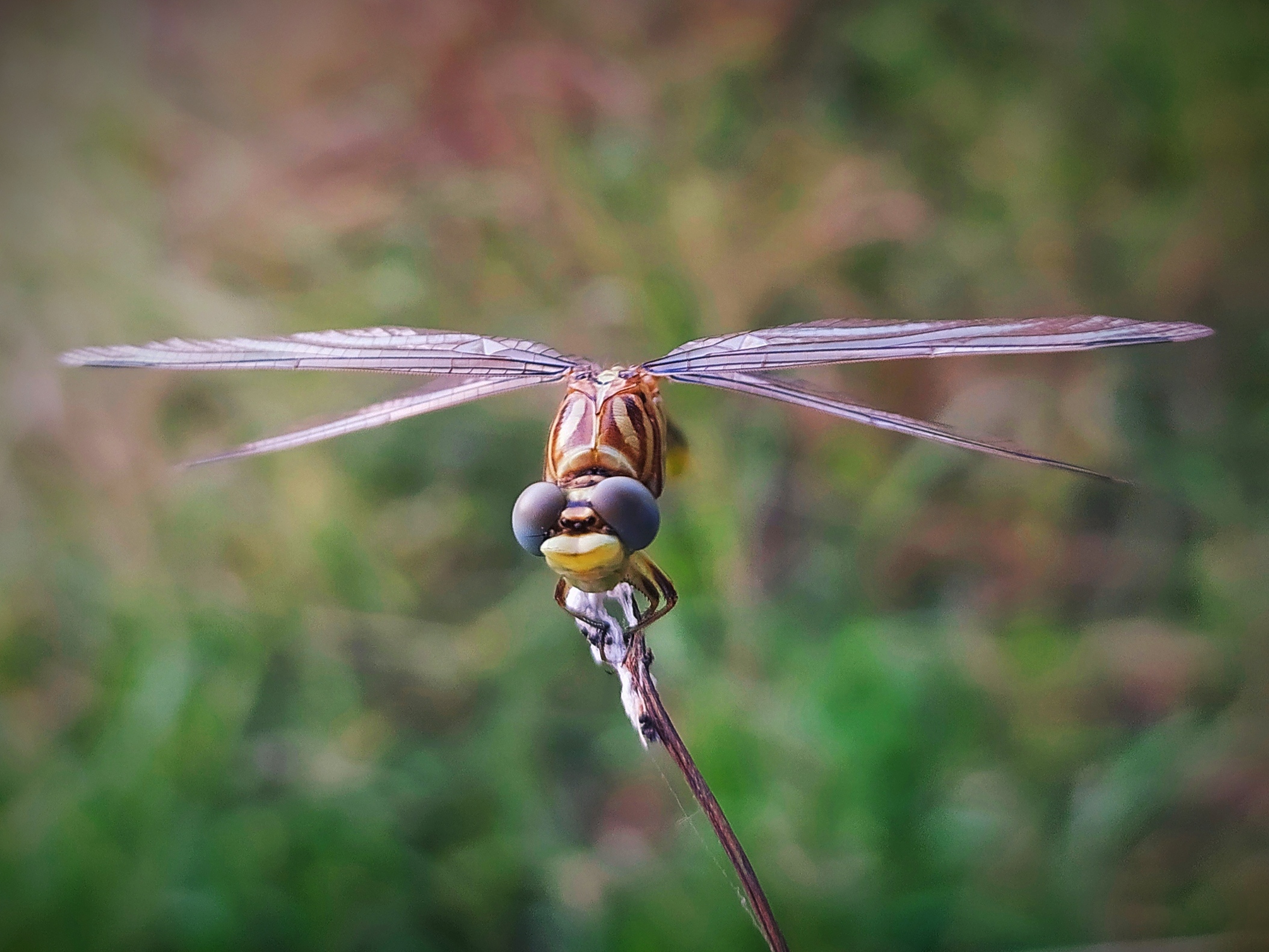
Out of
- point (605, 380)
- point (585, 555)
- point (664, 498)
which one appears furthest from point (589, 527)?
point (664, 498)

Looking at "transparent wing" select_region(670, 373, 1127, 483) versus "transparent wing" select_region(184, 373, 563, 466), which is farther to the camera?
"transparent wing" select_region(184, 373, 563, 466)

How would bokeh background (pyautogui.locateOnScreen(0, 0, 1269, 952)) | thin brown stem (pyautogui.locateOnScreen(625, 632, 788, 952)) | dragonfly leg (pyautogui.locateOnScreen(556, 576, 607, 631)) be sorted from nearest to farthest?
thin brown stem (pyautogui.locateOnScreen(625, 632, 788, 952))
dragonfly leg (pyautogui.locateOnScreen(556, 576, 607, 631))
bokeh background (pyautogui.locateOnScreen(0, 0, 1269, 952))

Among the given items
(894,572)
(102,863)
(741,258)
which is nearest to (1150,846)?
(894,572)

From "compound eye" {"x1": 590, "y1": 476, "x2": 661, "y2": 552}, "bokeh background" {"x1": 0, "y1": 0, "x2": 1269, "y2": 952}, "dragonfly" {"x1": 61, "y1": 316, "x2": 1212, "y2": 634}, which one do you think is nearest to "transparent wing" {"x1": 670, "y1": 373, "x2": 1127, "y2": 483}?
"dragonfly" {"x1": 61, "y1": 316, "x2": 1212, "y2": 634}

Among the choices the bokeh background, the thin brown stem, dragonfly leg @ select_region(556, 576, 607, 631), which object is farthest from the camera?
the bokeh background

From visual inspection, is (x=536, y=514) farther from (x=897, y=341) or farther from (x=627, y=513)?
(x=897, y=341)

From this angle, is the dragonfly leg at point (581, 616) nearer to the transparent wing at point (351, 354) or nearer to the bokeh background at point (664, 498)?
the transparent wing at point (351, 354)

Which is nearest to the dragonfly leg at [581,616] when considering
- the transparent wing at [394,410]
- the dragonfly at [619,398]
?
the dragonfly at [619,398]

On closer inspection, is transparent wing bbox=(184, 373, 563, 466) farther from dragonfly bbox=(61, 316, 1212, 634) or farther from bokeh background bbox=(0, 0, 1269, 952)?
bokeh background bbox=(0, 0, 1269, 952)
